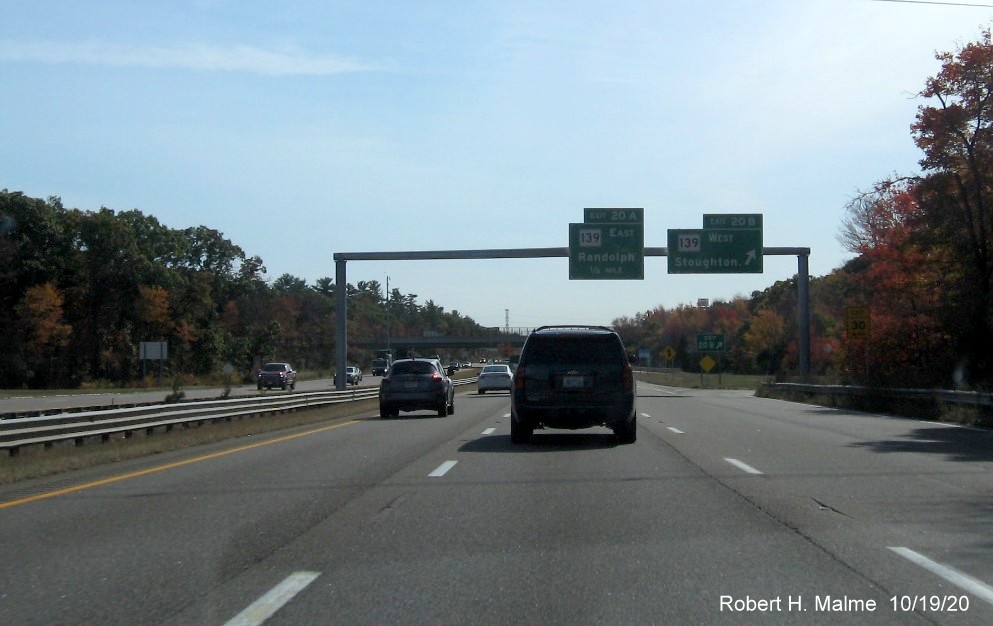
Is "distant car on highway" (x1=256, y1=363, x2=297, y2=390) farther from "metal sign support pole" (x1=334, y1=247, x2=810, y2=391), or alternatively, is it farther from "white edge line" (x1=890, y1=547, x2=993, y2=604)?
"white edge line" (x1=890, y1=547, x2=993, y2=604)

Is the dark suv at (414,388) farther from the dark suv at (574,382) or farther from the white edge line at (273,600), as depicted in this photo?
the white edge line at (273,600)

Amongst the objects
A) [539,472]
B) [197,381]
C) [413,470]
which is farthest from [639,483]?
[197,381]

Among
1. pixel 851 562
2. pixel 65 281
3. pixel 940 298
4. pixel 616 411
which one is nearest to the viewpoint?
pixel 851 562

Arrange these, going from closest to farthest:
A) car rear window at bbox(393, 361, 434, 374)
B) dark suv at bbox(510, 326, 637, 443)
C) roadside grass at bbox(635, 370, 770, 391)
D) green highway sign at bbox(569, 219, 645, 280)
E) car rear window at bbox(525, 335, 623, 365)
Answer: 1. dark suv at bbox(510, 326, 637, 443)
2. car rear window at bbox(525, 335, 623, 365)
3. car rear window at bbox(393, 361, 434, 374)
4. green highway sign at bbox(569, 219, 645, 280)
5. roadside grass at bbox(635, 370, 770, 391)

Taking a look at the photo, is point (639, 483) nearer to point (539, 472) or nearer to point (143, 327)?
point (539, 472)

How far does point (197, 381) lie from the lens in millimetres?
81500

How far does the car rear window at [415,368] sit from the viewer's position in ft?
95.4

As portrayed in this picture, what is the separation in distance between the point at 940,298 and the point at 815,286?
219ft

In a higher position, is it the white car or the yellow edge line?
the white car

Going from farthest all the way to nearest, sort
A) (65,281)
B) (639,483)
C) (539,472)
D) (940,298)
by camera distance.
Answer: (65,281)
(940,298)
(539,472)
(639,483)

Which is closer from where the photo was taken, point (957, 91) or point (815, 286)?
point (957, 91)

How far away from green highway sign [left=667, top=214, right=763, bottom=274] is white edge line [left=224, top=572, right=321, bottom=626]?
3388 centimetres

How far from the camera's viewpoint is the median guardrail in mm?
17484

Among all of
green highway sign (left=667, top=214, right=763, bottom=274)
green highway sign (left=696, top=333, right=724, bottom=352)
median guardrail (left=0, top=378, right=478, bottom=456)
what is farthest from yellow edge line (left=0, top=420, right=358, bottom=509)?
green highway sign (left=696, top=333, right=724, bottom=352)
